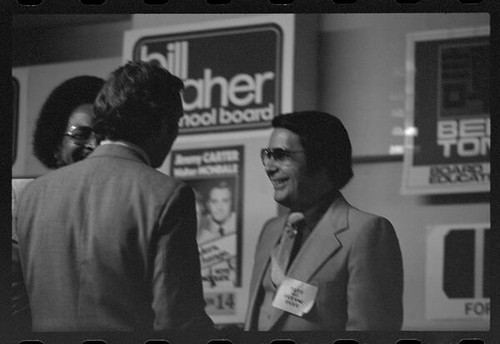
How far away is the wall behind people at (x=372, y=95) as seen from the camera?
3.66 m

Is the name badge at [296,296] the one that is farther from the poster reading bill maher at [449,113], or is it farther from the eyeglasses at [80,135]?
the eyeglasses at [80,135]

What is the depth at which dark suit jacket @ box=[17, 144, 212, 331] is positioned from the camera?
358cm

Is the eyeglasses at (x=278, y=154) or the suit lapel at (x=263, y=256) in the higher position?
the eyeglasses at (x=278, y=154)

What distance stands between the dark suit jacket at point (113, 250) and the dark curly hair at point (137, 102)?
0.07 metres


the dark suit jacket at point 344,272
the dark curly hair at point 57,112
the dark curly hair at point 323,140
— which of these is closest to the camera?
the dark suit jacket at point 344,272

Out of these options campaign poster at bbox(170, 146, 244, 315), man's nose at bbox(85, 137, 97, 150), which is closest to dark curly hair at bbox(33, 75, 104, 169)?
man's nose at bbox(85, 137, 97, 150)

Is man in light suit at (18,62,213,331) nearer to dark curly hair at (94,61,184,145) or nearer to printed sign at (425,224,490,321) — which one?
Result: dark curly hair at (94,61,184,145)

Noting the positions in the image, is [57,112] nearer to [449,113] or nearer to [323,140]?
[323,140]

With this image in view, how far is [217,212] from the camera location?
3713 millimetres

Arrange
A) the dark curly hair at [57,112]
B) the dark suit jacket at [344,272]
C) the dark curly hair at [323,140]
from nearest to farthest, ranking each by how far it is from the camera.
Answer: the dark suit jacket at [344,272] < the dark curly hair at [323,140] < the dark curly hair at [57,112]

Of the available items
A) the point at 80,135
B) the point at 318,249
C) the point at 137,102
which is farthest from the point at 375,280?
the point at 80,135

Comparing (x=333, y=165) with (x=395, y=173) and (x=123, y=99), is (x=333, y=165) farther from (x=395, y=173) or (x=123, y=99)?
(x=123, y=99)

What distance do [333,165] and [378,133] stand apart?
0.20m

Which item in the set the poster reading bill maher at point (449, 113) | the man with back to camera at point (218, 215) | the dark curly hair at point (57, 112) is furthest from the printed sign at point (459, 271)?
the dark curly hair at point (57, 112)
